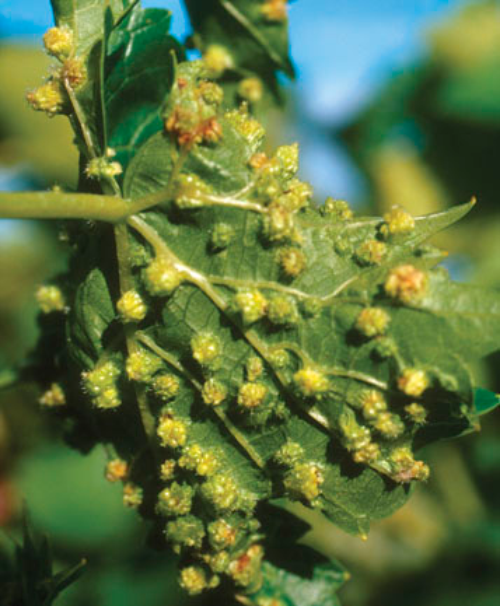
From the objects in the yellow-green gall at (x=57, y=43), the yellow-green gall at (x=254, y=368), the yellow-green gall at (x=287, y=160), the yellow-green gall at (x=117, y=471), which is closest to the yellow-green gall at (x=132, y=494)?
the yellow-green gall at (x=117, y=471)

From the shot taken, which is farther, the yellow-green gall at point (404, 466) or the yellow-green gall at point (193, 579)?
the yellow-green gall at point (193, 579)

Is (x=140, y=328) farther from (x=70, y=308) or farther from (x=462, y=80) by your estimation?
(x=462, y=80)

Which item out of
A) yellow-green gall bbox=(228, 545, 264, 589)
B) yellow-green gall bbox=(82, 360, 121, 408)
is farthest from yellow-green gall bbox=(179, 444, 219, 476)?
yellow-green gall bbox=(228, 545, 264, 589)

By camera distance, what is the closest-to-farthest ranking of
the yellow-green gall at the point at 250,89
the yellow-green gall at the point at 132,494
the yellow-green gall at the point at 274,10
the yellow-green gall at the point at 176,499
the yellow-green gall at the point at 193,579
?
the yellow-green gall at the point at 176,499
the yellow-green gall at the point at 193,579
the yellow-green gall at the point at 132,494
the yellow-green gall at the point at 274,10
the yellow-green gall at the point at 250,89

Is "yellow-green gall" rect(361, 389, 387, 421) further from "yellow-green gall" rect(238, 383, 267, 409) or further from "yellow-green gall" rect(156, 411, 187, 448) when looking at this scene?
"yellow-green gall" rect(156, 411, 187, 448)

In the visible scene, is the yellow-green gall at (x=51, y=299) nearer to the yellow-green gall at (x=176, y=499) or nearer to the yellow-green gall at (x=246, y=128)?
the yellow-green gall at (x=176, y=499)

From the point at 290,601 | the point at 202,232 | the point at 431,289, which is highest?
the point at 202,232

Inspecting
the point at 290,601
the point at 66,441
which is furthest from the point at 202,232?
the point at 290,601
